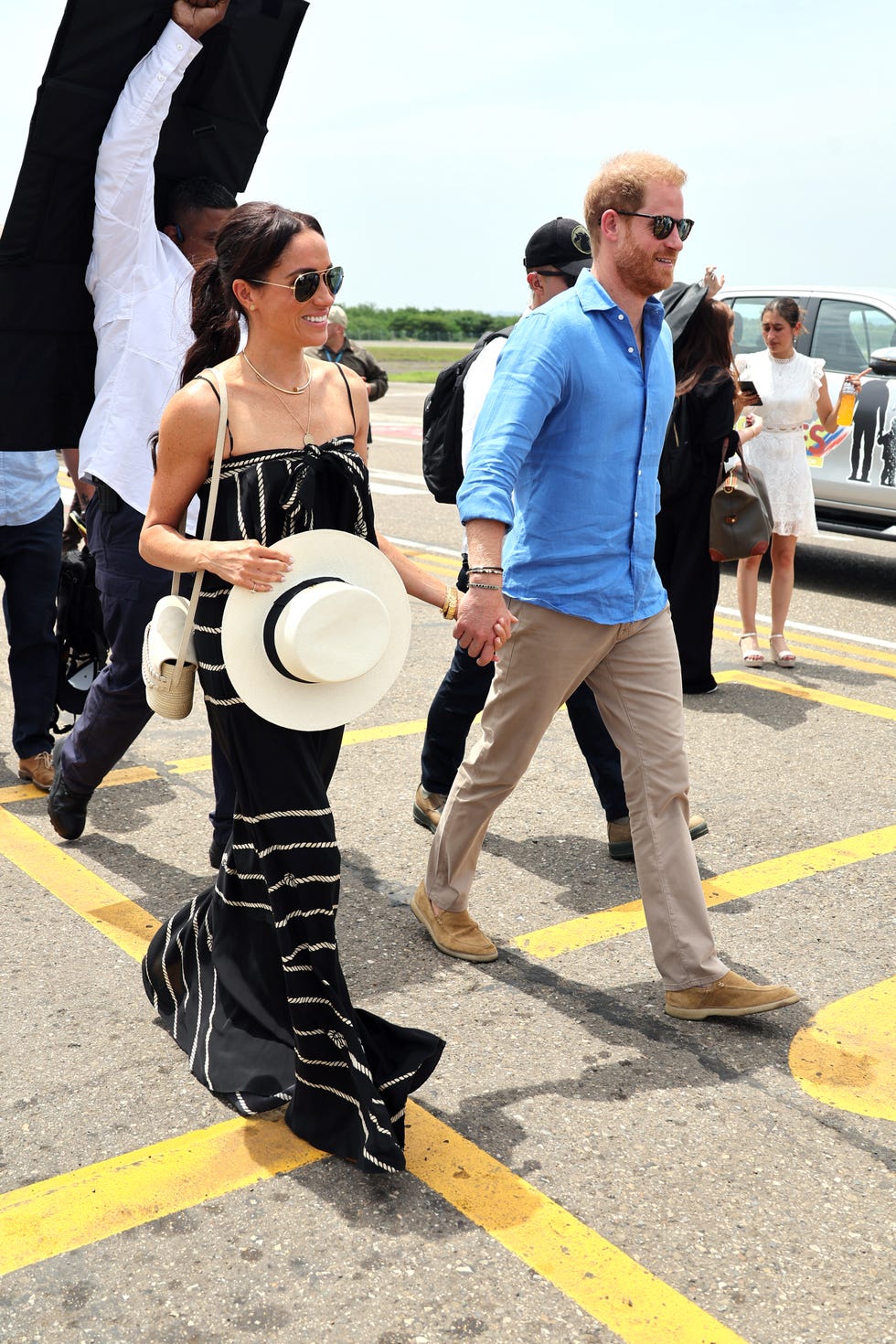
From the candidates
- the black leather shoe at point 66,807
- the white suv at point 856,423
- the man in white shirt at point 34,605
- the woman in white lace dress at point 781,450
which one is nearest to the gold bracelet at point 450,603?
the black leather shoe at point 66,807

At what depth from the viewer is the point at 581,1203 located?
272 centimetres

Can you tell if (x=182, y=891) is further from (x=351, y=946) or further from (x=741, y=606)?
(x=741, y=606)

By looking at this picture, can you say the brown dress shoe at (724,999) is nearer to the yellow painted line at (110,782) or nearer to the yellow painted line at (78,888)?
the yellow painted line at (78,888)

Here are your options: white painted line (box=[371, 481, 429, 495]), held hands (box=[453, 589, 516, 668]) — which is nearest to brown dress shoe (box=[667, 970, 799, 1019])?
held hands (box=[453, 589, 516, 668])

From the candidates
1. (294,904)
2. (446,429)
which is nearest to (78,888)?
(294,904)

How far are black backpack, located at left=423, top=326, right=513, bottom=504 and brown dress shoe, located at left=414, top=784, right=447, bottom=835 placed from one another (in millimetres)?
1023

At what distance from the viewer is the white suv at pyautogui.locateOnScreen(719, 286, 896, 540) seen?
9281 mm

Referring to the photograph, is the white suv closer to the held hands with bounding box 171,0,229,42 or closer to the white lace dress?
the white lace dress

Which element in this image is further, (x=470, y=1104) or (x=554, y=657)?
(x=554, y=657)

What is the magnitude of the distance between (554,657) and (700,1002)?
37.4 inches

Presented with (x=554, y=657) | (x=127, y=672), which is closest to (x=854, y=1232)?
(x=554, y=657)

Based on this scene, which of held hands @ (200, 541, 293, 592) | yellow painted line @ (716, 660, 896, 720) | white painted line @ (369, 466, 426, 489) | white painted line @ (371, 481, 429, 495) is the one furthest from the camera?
white painted line @ (369, 466, 426, 489)

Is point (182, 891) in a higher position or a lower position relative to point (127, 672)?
lower

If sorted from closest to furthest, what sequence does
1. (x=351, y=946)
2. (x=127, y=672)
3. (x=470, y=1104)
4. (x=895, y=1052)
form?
1. (x=470, y=1104)
2. (x=895, y=1052)
3. (x=351, y=946)
4. (x=127, y=672)
